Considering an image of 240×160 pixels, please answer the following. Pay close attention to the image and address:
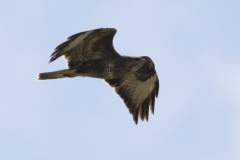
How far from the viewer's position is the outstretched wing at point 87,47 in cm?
1594

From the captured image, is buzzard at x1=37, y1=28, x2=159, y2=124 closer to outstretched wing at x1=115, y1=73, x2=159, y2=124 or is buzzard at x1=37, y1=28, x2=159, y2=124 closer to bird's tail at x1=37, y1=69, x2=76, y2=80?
bird's tail at x1=37, y1=69, x2=76, y2=80

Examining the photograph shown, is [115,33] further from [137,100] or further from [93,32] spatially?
[137,100]

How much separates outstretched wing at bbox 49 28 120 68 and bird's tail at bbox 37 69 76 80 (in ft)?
0.48

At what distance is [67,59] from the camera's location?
1642cm

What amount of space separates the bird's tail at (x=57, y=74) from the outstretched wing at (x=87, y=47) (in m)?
0.15

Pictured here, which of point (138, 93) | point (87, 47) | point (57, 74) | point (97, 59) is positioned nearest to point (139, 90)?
point (138, 93)

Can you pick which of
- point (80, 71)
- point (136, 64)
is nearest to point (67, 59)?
point (80, 71)

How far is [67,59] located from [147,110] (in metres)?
2.43

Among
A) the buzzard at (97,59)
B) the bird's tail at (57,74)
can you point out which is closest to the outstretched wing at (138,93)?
the buzzard at (97,59)

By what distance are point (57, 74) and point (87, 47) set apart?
2.82ft

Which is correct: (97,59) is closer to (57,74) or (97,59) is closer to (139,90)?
(57,74)

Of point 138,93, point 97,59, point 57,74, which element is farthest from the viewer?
point 138,93

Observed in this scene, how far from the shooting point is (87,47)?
1638 cm

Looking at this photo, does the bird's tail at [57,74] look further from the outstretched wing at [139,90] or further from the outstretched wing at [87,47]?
the outstretched wing at [139,90]
